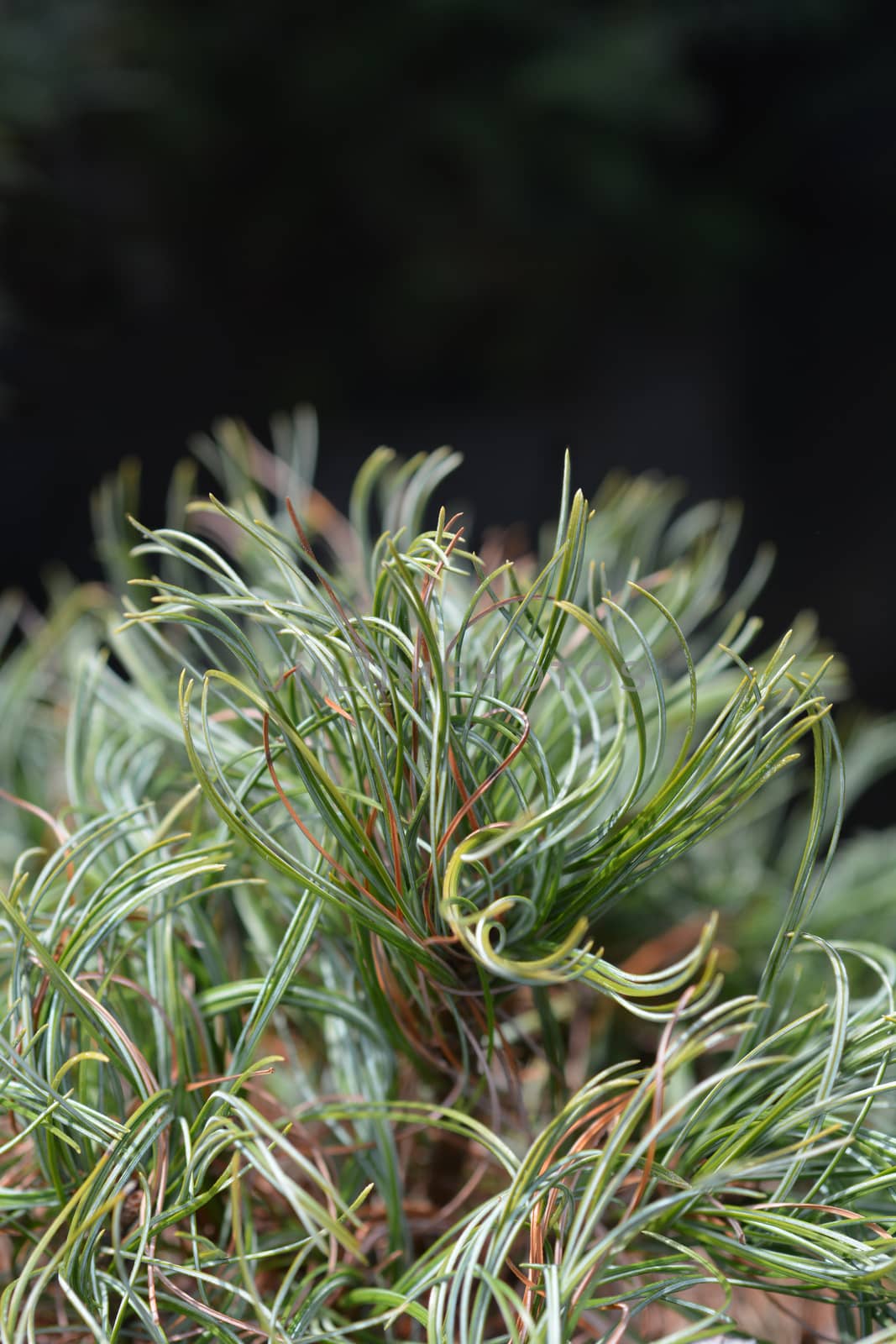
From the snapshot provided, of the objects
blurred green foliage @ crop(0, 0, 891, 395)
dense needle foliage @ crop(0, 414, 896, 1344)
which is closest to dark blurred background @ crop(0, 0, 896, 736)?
blurred green foliage @ crop(0, 0, 891, 395)

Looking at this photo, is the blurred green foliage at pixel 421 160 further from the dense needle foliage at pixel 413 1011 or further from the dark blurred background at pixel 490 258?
the dense needle foliage at pixel 413 1011

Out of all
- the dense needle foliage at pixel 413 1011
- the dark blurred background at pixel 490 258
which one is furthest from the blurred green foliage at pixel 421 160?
the dense needle foliage at pixel 413 1011

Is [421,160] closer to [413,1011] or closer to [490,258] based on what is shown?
[490,258]

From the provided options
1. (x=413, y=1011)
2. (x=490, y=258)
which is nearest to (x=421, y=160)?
(x=490, y=258)

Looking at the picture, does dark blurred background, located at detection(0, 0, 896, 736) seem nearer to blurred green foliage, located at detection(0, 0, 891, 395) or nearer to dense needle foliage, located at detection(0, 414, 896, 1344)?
blurred green foliage, located at detection(0, 0, 891, 395)

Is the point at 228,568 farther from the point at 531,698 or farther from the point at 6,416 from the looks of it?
the point at 6,416
